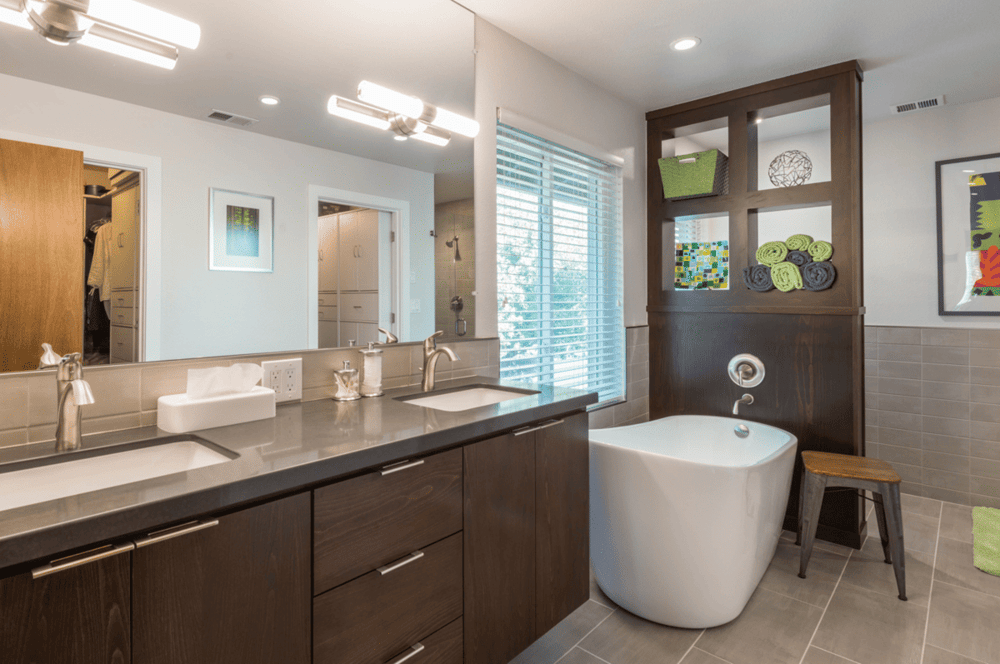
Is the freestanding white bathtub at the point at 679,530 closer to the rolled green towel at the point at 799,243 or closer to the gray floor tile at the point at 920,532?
the gray floor tile at the point at 920,532

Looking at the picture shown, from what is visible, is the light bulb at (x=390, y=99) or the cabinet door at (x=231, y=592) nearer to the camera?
the cabinet door at (x=231, y=592)

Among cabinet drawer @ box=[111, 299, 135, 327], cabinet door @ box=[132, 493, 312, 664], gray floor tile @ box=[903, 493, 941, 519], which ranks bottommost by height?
gray floor tile @ box=[903, 493, 941, 519]

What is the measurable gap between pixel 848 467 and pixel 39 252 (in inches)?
119

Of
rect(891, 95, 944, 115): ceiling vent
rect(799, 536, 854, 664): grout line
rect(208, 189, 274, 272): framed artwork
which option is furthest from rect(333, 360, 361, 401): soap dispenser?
rect(891, 95, 944, 115): ceiling vent

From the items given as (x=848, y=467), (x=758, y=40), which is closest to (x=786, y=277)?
(x=848, y=467)

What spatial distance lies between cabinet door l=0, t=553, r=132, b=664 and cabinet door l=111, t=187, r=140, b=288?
29.3 inches

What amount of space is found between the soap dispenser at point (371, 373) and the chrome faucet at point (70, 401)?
0.79m

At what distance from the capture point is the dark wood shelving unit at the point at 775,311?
270 centimetres

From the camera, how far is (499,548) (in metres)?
1.52

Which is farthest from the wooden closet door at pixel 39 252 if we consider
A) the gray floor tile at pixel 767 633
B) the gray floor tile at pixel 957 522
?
the gray floor tile at pixel 957 522

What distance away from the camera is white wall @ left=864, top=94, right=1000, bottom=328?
324 cm

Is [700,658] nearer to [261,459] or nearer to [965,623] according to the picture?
[965,623]

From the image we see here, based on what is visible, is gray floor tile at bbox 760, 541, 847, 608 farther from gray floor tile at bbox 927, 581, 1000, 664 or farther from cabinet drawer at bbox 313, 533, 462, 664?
cabinet drawer at bbox 313, 533, 462, 664

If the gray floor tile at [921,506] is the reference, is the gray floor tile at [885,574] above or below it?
below
